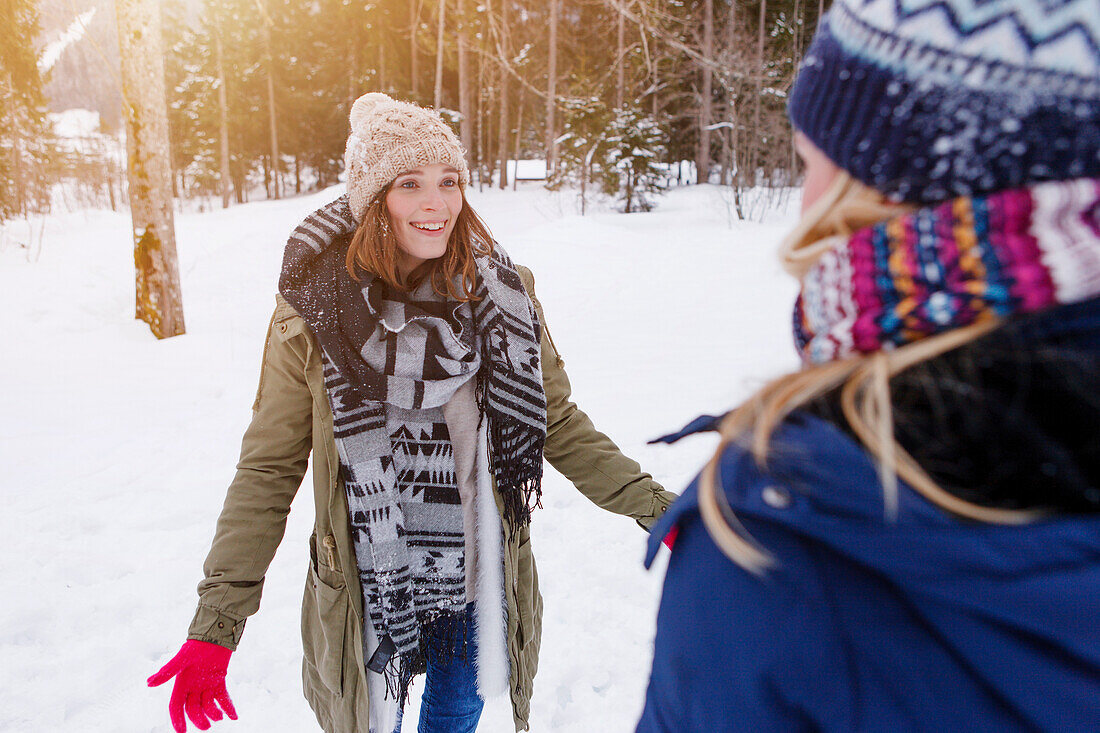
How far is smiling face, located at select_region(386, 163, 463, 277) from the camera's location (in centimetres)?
185

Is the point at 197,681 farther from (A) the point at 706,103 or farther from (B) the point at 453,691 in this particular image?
(A) the point at 706,103

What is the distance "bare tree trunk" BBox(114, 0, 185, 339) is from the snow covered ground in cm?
41

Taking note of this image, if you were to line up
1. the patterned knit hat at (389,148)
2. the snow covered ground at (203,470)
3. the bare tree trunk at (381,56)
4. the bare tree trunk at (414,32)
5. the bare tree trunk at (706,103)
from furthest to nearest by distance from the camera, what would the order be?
the bare tree trunk at (381,56), the bare tree trunk at (706,103), the bare tree trunk at (414,32), the snow covered ground at (203,470), the patterned knit hat at (389,148)

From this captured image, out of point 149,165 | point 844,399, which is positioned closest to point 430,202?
point 844,399

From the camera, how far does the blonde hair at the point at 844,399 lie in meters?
0.54

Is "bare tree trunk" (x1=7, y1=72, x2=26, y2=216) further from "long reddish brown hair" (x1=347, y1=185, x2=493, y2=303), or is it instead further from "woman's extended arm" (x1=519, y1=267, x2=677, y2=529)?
"woman's extended arm" (x1=519, y1=267, x2=677, y2=529)

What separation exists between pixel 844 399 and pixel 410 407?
125cm

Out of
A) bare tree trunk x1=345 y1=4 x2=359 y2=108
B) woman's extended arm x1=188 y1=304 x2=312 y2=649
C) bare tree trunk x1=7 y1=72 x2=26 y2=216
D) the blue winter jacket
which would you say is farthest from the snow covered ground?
bare tree trunk x1=345 y1=4 x2=359 y2=108

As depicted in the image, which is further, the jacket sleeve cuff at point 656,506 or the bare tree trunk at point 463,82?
the bare tree trunk at point 463,82

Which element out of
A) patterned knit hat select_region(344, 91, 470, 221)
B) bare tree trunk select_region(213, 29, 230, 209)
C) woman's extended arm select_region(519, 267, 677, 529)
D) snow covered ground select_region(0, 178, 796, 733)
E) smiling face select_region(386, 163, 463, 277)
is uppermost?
bare tree trunk select_region(213, 29, 230, 209)

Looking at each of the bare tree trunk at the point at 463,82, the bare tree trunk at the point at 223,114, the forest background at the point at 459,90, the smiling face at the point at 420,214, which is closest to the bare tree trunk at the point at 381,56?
the forest background at the point at 459,90

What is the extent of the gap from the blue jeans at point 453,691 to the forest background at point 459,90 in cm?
1354

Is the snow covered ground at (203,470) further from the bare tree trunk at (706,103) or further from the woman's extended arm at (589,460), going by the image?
the bare tree trunk at (706,103)

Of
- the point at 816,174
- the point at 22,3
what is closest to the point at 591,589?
the point at 816,174
